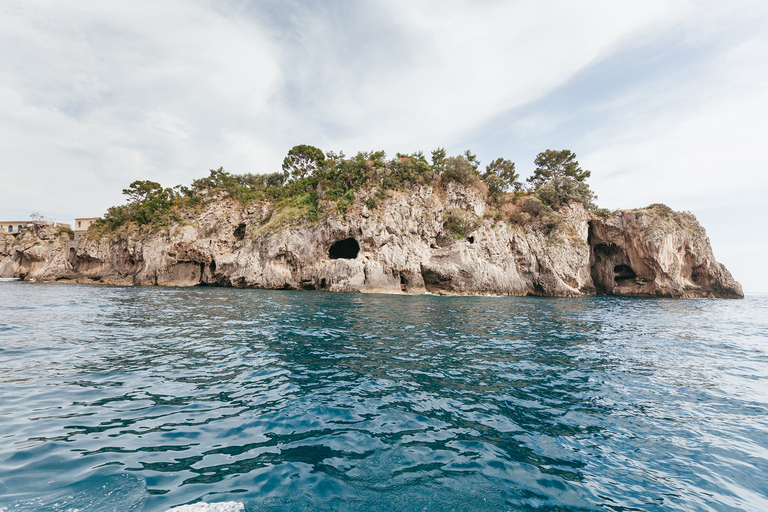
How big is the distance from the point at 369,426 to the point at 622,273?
196ft

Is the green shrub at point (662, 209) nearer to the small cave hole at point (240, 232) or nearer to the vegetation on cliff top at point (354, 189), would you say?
the vegetation on cliff top at point (354, 189)

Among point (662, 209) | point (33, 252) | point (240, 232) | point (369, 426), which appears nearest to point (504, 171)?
point (662, 209)

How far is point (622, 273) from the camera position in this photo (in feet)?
166

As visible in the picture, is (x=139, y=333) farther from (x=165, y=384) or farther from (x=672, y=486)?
(x=672, y=486)

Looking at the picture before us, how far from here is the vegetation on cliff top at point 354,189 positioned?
41.5m

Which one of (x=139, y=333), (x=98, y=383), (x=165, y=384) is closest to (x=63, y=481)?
(x=165, y=384)

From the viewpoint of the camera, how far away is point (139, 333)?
10.4 meters

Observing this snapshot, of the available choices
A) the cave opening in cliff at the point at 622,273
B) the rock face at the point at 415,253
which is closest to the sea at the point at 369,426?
the rock face at the point at 415,253

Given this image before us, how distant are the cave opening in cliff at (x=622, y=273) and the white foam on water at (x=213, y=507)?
199 ft

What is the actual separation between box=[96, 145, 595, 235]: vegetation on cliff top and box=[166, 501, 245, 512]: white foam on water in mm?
36755

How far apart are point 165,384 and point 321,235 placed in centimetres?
3281

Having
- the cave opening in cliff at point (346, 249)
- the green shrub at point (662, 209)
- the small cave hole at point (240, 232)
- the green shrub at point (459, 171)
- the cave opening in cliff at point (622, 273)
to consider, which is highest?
the green shrub at point (459, 171)

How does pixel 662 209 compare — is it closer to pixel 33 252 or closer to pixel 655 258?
pixel 655 258

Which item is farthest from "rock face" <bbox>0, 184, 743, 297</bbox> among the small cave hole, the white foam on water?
the white foam on water
